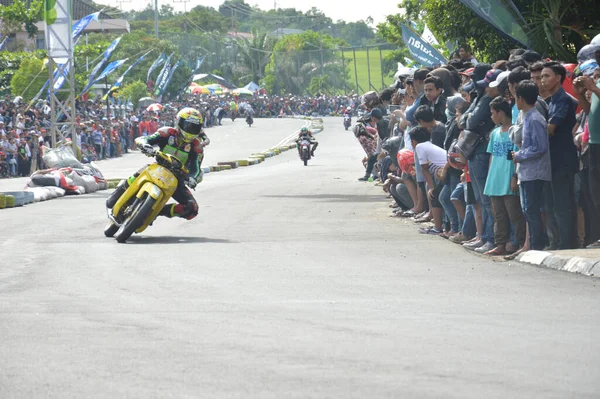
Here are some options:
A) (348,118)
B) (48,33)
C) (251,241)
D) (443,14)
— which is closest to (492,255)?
(251,241)

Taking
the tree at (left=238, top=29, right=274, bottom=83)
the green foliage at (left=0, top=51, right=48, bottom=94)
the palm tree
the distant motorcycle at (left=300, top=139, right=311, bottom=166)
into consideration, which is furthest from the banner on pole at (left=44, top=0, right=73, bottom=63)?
the tree at (left=238, top=29, right=274, bottom=83)

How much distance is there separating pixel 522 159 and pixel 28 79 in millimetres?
42480

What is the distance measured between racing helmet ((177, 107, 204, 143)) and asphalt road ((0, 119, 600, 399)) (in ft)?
4.34

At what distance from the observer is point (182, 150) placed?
1529 centimetres

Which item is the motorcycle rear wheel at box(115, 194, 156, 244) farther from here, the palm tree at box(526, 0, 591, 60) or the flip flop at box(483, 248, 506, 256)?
the palm tree at box(526, 0, 591, 60)

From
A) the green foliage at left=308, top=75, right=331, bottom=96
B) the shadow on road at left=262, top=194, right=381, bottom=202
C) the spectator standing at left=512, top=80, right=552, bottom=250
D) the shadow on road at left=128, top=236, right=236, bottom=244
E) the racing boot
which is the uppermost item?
the spectator standing at left=512, top=80, right=552, bottom=250

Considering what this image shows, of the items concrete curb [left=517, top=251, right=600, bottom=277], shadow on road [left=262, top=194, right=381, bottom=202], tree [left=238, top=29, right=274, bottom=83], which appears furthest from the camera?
tree [left=238, top=29, right=274, bottom=83]

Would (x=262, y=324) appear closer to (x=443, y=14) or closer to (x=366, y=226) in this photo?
(x=366, y=226)

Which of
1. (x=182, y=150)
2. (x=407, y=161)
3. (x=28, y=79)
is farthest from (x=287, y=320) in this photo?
(x=28, y=79)

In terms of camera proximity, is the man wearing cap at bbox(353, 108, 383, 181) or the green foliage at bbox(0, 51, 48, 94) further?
the green foliage at bbox(0, 51, 48, 94)

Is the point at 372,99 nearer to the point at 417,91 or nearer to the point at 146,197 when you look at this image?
the point at 417,91

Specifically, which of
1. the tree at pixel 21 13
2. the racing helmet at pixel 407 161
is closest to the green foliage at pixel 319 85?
the tree at pixel 21 13

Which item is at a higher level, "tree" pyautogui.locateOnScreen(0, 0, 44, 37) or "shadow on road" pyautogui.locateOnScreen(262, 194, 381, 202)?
"tree" pyautogui.locateOnScreen(0, 0, 44, 37)

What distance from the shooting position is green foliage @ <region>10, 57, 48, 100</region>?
2007 inches
